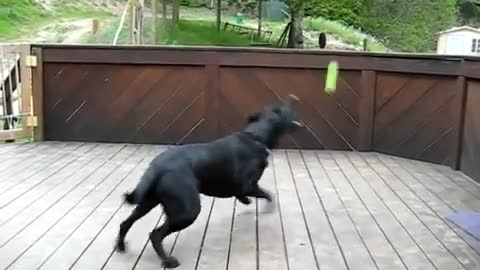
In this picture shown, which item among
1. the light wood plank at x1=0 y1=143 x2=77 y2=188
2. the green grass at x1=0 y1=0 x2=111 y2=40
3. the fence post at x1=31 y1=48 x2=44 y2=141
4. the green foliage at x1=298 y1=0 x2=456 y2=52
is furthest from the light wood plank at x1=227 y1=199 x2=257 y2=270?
the green grass at x1=0 y1=0 x2=111 y2=40

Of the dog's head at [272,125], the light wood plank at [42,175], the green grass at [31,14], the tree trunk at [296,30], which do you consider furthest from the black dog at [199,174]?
the green grass at [31,14]

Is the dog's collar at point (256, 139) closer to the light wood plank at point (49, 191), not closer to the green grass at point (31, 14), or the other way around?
the light wood plank at point (49, 191)

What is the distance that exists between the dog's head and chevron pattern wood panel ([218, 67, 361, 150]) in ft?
8.51

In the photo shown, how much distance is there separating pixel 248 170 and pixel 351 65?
3.09 m

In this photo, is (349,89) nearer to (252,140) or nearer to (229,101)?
(229,101)

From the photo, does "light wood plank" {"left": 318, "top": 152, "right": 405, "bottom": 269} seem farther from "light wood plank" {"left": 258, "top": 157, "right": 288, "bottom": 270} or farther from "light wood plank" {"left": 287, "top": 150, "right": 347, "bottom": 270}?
"light wood plank" {"left": 258, "top": 157, "right": 288, "bottom": 270}

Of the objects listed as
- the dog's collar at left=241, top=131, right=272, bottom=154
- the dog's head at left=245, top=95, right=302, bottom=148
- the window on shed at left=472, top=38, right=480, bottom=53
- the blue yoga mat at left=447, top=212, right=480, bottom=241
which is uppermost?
the window on shed at left=472, top=38, right=480, bottom=53

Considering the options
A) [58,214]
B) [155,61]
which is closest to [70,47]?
[155,61]

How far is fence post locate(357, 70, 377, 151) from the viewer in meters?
6.24

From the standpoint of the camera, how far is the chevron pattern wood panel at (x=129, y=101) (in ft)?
21.2

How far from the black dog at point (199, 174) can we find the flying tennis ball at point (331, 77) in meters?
2.18

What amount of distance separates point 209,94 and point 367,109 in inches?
60.5

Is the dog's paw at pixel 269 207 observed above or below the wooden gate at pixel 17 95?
below

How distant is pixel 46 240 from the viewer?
334 cm
